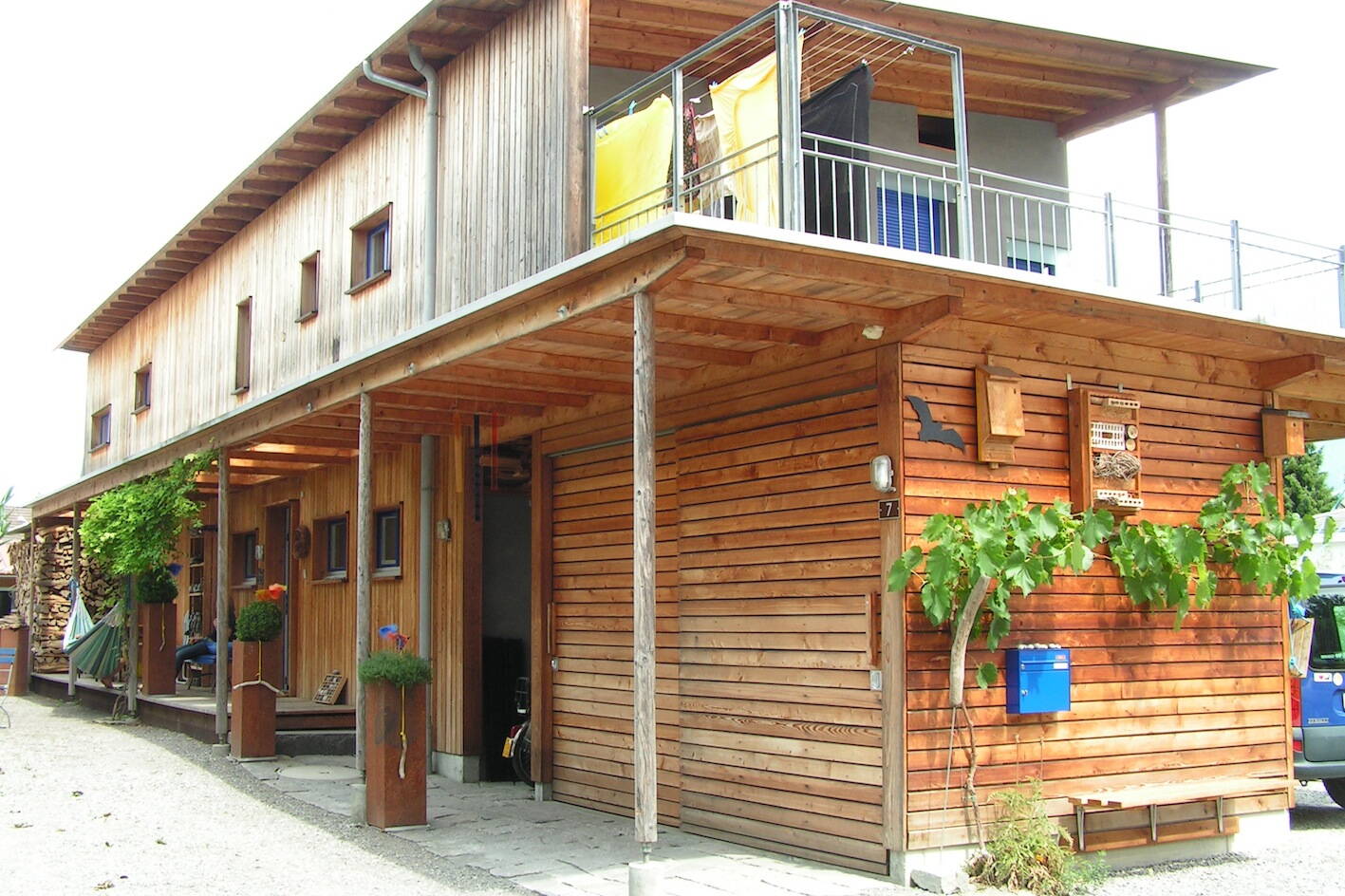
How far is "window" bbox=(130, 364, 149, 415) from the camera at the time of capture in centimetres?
2150

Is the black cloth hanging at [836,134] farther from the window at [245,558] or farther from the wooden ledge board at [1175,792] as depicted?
the window at [245,558]

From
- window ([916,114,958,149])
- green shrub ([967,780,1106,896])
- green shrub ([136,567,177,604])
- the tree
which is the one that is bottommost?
green shrub ([967,780,1106,896])

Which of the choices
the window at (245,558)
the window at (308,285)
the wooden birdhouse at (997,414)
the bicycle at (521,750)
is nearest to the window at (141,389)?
the window at (245,558)

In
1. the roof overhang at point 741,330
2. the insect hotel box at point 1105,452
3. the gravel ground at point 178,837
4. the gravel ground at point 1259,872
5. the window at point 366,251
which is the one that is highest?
the window at point 366,251

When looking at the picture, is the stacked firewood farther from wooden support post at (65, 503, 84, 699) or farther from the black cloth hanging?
the black cloth hanging

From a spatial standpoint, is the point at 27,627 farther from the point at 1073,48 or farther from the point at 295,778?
the point at 1073,48

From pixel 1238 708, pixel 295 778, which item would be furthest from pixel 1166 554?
pixel 295 778

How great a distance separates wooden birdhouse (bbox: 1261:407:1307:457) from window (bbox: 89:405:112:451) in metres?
19.3

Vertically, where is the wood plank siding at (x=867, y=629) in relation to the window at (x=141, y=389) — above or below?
below

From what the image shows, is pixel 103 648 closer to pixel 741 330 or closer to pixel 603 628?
pixel 603 628

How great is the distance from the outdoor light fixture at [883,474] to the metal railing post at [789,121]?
1.59 m

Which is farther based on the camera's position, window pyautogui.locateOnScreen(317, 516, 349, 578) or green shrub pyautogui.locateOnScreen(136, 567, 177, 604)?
green shrub pyautogui.locateOnScreen(136, 567, 177, 604)

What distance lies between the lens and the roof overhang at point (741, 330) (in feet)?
24.1

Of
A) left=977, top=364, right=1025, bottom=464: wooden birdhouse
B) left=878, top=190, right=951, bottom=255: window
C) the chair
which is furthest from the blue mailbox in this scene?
the chair
